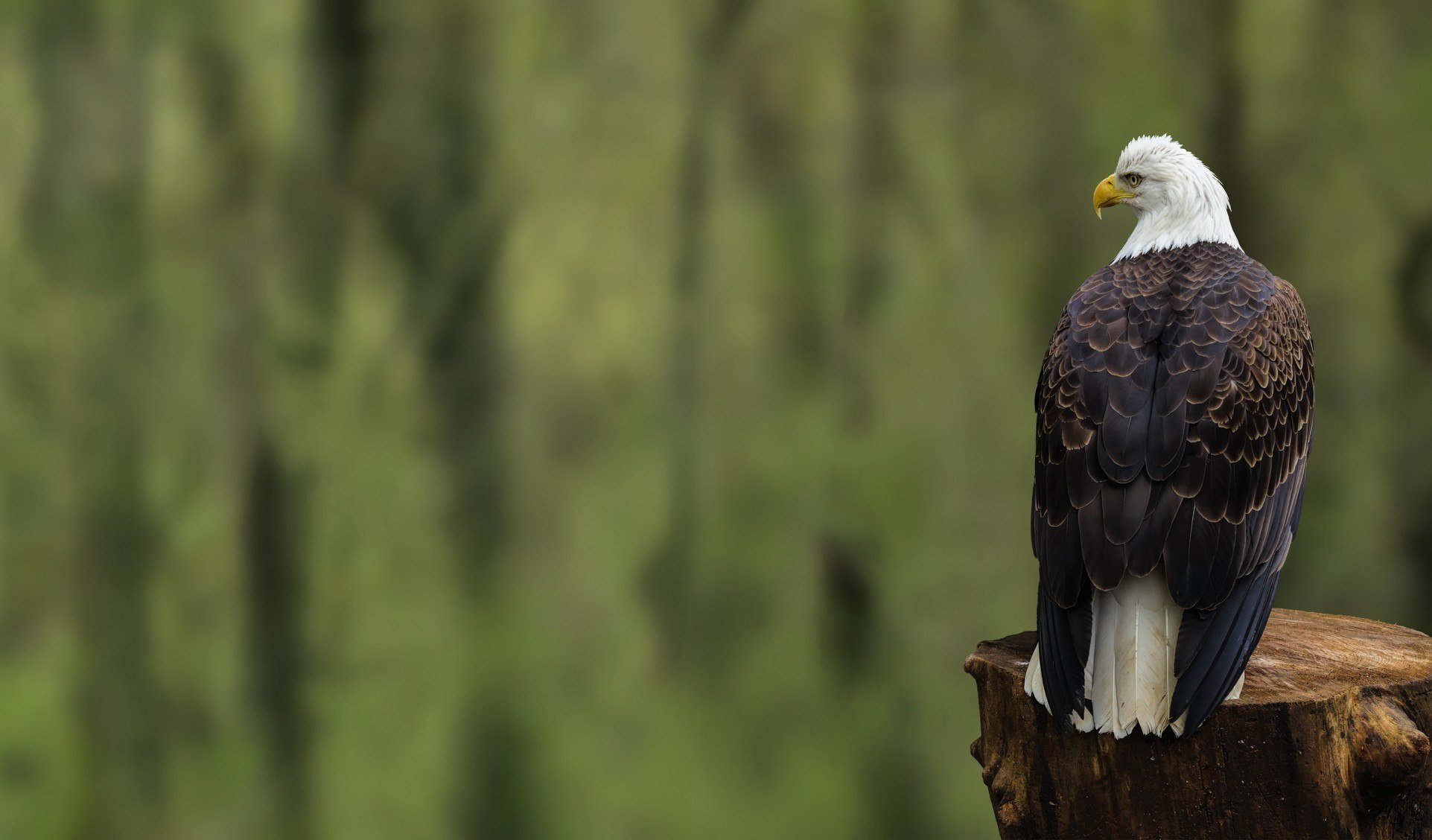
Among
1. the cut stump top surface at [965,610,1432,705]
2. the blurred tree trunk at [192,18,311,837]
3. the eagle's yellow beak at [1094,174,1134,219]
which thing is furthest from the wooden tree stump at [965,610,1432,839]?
the blurred tree trunk at [192,18,311,837]

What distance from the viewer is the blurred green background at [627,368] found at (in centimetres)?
262

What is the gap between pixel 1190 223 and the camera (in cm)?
182

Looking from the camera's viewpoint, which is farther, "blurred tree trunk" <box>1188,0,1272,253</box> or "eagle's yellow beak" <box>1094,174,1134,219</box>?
"blurred tree trunk" <box>1188,0,1272,253</box>

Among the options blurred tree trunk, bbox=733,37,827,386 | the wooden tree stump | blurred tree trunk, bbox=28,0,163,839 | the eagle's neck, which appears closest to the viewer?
the wooden tree stump

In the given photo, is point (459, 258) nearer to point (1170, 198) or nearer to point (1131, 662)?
point (1170, 198)

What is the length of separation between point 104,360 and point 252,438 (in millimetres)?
347

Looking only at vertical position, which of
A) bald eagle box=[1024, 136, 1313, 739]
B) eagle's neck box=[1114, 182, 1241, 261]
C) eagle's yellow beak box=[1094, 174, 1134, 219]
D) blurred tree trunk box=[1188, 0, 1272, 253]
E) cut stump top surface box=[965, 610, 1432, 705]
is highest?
blurred tree trunk box=[1188, 0, 1272, 253]

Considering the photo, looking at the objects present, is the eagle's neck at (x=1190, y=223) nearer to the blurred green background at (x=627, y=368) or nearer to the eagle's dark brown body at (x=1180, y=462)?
the eagle's dark brown body at (x=1180, y=462)

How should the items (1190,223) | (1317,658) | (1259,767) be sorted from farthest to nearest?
(1190,223)
(1317,658)
(1259,767)

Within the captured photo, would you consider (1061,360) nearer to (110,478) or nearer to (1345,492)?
(1345,492)

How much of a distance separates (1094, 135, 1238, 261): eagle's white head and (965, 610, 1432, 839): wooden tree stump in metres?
0.66

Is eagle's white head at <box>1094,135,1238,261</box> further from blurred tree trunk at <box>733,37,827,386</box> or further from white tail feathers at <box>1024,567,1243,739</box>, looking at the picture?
blurred tree trunk at <box>733,37,827,386</box>

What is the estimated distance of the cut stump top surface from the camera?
1.44 m

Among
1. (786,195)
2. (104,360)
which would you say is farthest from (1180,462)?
(104,360)
